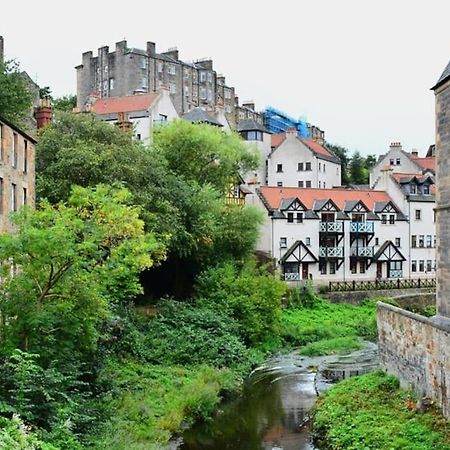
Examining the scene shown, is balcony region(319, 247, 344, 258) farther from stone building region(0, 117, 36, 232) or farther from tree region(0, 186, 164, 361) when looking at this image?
tree region(0, 186, 164, 361)

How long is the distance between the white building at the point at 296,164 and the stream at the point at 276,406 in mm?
34507

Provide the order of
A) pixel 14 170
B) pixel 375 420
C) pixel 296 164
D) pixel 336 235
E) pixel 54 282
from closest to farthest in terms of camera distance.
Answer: pixel 54 282, pixel 375 420, pixel 14 170, pixel 336 235, pixel 296 164

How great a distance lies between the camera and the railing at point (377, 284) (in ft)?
178

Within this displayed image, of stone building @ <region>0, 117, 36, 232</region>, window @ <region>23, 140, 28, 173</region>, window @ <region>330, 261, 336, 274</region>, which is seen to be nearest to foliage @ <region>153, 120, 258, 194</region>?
window @ <region>330, 261, 336, 274</region>

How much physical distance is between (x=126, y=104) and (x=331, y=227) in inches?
847

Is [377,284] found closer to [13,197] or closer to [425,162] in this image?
[425,162]

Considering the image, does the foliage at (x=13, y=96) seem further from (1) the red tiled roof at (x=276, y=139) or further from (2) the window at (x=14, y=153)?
(1) the red tiled roof at (x=276, y=139)

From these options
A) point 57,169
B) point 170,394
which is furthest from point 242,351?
point 57,169

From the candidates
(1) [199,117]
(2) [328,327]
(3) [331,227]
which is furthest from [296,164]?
(2) [328,327]

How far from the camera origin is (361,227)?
58.9m

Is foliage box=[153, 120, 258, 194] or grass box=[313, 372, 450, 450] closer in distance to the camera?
grass box=[313, 372, 450, 450]

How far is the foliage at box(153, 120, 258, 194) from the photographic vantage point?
46.9 m

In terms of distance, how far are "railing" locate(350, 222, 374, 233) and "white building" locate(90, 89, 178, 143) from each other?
17755 mm

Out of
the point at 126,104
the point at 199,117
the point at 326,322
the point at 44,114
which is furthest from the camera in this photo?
the point at 199,117
